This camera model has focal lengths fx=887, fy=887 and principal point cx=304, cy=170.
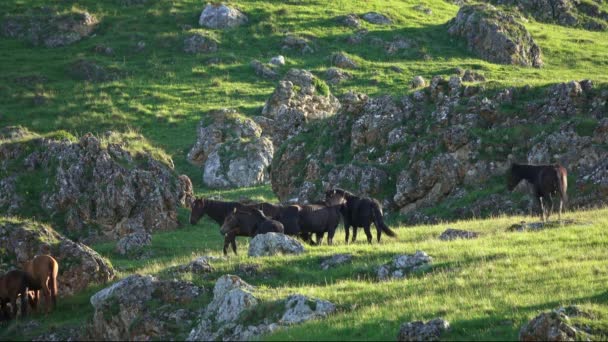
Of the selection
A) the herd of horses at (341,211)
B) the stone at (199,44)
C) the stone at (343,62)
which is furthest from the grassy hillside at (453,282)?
the stone at (199,44)

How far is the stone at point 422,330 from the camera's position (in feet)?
54.2

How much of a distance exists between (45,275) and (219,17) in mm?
54595

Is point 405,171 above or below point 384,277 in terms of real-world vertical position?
below

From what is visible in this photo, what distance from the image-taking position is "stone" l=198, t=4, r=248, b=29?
79.1 metres

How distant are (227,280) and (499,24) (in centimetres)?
5819

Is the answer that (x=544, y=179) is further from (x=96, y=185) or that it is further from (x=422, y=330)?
(x=96, y=185)

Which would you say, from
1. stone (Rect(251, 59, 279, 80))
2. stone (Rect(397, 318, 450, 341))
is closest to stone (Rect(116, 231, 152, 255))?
stone (Rect(397, 318, 450, 341))

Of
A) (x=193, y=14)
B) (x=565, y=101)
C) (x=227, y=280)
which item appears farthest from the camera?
(x=193, y=14)

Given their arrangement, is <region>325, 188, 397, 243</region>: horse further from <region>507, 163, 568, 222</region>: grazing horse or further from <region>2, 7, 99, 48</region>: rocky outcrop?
<region>2, 7, 99, 48</region>: rocky outcrop

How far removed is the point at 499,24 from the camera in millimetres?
75250

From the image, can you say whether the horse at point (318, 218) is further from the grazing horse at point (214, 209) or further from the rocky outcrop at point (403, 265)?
the rocky outcrop at point (403, 265)

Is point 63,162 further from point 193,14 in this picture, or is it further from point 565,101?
point 193,14

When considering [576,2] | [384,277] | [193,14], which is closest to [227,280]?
[384,277]

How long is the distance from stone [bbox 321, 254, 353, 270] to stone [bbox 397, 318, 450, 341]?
8507mm
